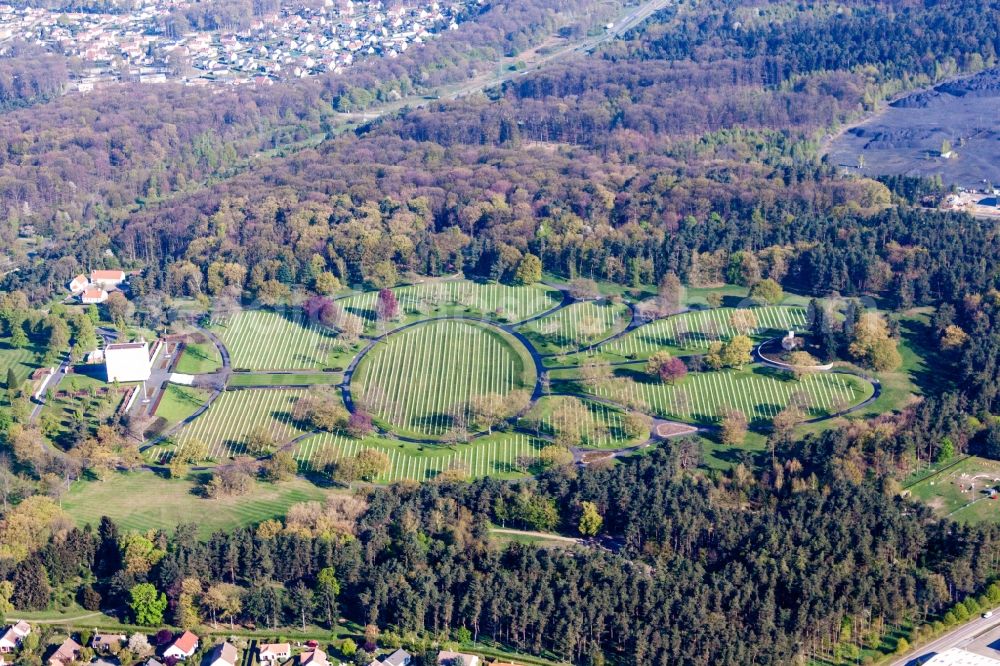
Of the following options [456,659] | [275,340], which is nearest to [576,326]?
[275,340]

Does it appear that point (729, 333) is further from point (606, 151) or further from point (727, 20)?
point (727, 20)

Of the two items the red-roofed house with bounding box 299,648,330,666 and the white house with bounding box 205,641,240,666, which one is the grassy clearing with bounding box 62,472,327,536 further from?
the red-roofed house with bounding box 299,648,330,666

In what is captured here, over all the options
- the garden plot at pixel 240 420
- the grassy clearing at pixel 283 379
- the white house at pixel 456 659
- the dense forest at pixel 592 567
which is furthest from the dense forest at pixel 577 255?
the grassy clearing at pixel 283 379

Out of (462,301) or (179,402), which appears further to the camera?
(462,301)

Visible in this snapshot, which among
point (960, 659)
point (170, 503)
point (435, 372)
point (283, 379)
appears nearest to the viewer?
point (960, 659)

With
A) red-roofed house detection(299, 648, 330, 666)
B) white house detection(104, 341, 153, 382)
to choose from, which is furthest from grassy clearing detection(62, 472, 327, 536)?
red-roofed house detection(299, 648, 330, 666)

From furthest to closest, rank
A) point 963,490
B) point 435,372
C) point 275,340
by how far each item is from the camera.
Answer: point 275,340 → point 435,372 → point 963,490

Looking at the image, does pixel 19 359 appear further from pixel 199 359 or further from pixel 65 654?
pixel 65 654
